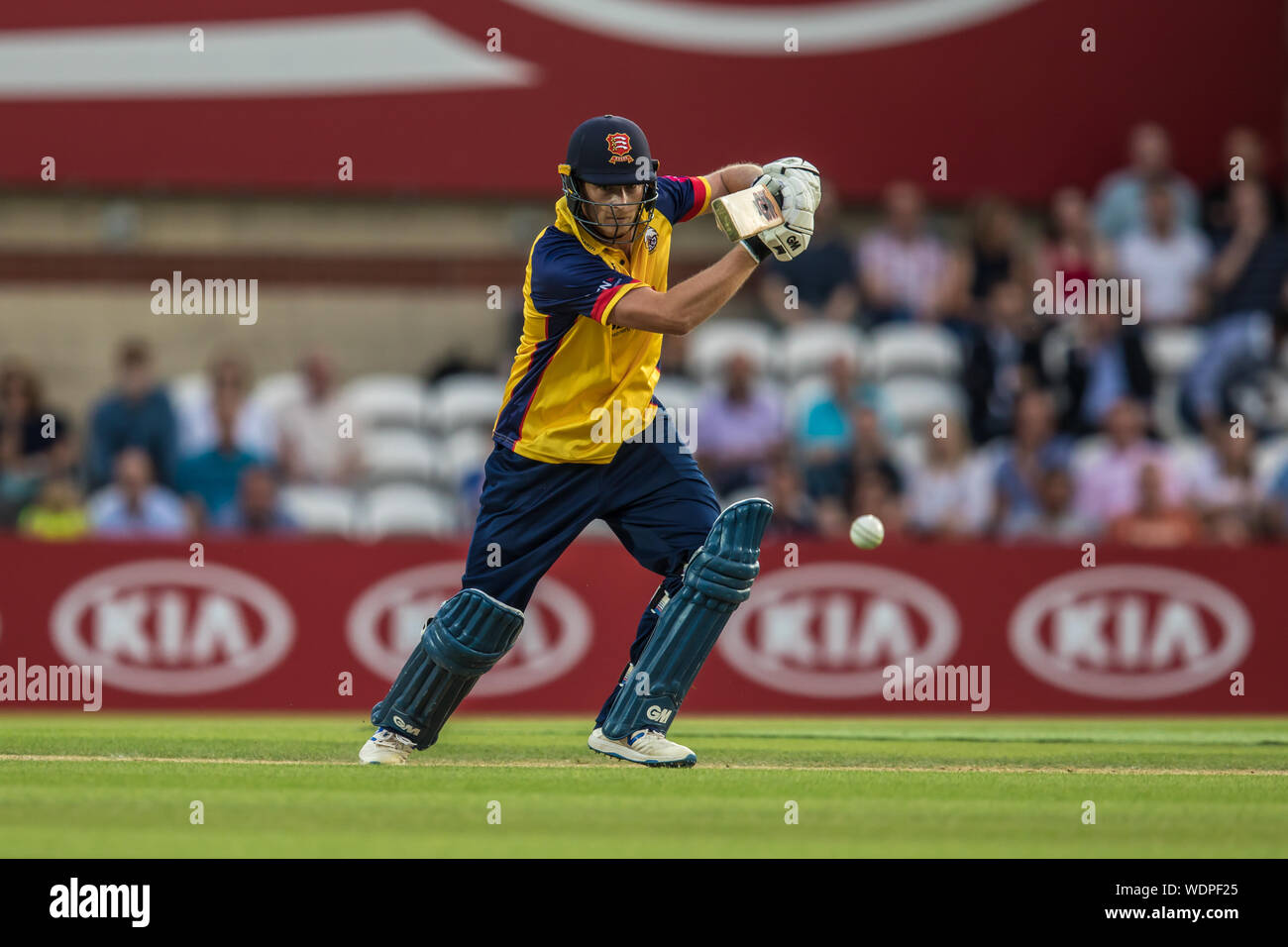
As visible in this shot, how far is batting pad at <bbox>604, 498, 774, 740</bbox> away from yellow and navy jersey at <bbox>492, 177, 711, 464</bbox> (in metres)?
0.60

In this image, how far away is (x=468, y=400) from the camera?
14.3 metres

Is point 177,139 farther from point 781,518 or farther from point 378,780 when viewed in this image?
point 378,780

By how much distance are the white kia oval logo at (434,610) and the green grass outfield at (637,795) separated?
8.20 feet

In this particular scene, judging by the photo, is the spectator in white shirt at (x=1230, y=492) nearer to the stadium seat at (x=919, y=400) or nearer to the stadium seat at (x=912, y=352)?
the stadium seat at (x=919, y=400)

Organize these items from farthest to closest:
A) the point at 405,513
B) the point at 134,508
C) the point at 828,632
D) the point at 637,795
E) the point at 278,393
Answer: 1. the point at 278,393
2. the point at 405,513
3. the point at 134,508
4. the point at 828,632
5. the point at 637,795

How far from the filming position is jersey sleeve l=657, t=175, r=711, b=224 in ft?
25.5

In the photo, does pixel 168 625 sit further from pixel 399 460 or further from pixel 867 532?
pixel 867 532

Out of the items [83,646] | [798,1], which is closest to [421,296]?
[798,1]

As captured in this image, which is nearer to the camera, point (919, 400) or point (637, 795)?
point (637, 795)

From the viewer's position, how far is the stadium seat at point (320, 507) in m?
13.5

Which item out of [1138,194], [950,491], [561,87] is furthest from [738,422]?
[1138,194]

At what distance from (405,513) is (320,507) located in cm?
61

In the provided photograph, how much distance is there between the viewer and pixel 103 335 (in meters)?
15.7

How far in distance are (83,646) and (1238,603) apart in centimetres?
732
